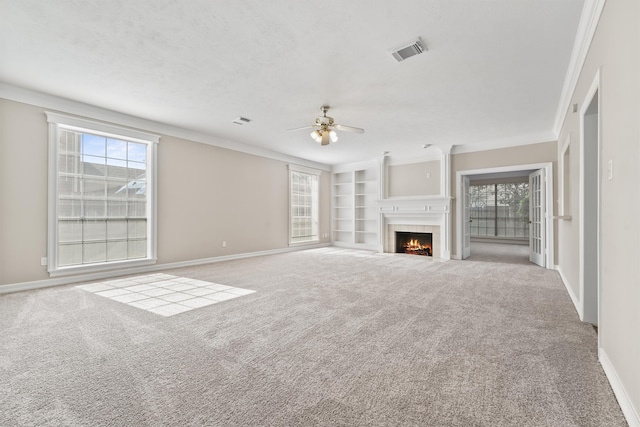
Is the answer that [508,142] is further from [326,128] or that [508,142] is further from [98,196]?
[98,196]

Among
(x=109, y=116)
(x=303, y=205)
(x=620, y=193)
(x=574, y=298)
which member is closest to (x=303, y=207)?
(x=303, y=205)

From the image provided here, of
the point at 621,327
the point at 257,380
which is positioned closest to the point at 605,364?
the point at 621,327

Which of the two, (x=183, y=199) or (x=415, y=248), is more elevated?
(x=183, y=199)

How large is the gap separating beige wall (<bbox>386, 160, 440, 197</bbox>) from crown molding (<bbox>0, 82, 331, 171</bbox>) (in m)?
3.51

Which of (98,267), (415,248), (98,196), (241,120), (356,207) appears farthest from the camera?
(356,207)

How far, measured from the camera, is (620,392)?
4.99ft

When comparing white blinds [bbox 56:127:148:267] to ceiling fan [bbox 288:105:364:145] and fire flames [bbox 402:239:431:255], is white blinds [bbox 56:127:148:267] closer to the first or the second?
ceiling fan [bbox 288:105:364:145]

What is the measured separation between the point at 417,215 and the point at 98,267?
6592 mm

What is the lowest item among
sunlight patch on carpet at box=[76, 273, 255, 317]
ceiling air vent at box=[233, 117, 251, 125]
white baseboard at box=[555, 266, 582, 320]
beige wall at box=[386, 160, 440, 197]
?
sunlight patch on carpet at box=[76, 273, 255, 317]

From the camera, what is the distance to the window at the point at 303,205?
8.02 meters

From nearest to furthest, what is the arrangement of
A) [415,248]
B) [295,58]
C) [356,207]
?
[295,58] < [415,248] < [356,207]

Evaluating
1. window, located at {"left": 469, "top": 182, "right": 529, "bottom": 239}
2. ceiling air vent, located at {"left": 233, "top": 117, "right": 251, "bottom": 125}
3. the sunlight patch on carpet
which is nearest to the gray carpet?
the sunlight patch on carpet

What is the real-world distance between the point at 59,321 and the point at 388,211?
6.73 meters

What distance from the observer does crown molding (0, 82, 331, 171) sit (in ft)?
12.5
